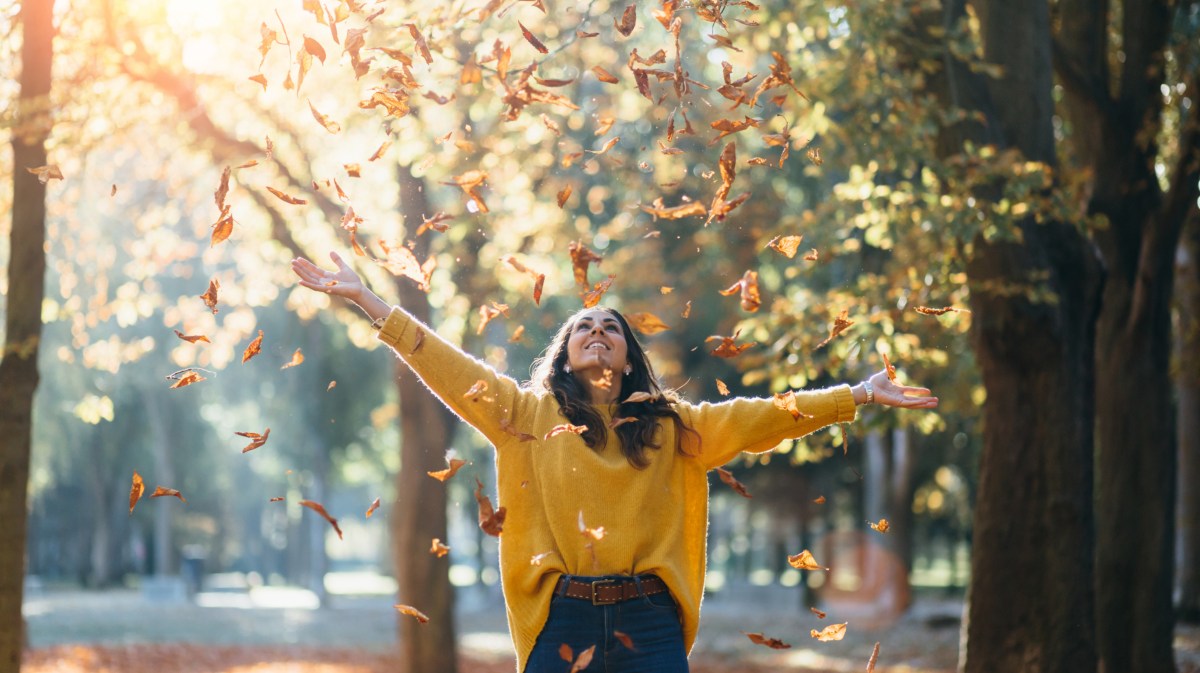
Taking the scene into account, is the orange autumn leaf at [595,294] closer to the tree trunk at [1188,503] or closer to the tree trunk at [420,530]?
the tree trunk at [420,530]

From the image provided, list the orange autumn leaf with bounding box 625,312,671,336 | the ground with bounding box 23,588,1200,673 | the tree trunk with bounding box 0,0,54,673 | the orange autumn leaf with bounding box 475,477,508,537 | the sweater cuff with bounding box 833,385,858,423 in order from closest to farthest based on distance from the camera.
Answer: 1. the orange autumn leaf with bounding box 475,477,508,537
2. the sweater cuff with bounding box 833,385,858,423
3. the orange autumn leaf with bounding box 625,312,671,336
4. the tree trunk with bounding box 0,0,54,673
5. the ground with bounding box 23,588,1200,673

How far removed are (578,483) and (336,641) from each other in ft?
63.0

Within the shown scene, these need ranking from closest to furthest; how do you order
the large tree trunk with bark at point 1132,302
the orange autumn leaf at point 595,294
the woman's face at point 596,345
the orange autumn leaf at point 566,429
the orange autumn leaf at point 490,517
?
the orange autumn leaf at point 490,517 → the orange autumn leaf at point 566,429 → the woman's face at point 596,345 → the orange autumn leaf at point 595,294 → the large tree trunk with bark at point 1132,302

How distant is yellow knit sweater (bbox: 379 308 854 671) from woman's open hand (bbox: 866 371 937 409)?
23 cm

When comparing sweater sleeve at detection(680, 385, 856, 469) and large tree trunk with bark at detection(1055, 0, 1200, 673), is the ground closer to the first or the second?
large tree trunk with bark at detection(1055, 0, 1200, 673)

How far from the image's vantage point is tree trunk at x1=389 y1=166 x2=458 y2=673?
14.7 meters

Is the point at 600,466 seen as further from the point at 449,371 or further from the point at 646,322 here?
the point at 646,322

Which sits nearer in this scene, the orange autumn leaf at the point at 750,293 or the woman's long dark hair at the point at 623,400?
the woman's long dark hair at the point at 623,400

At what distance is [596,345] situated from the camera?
4.53m

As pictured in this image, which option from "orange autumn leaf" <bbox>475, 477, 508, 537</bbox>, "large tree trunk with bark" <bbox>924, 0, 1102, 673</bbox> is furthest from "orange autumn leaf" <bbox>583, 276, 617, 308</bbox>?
"large tree trunk with bark" <bbox>924, 0, 1102, 673</bbox>

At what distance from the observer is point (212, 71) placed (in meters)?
15.2

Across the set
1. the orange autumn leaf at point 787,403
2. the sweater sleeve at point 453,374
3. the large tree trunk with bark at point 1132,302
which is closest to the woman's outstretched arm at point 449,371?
the sweater sleeve at point 453,374

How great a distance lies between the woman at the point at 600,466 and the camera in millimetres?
4176

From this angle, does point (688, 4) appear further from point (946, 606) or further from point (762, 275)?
point (946, 606)
